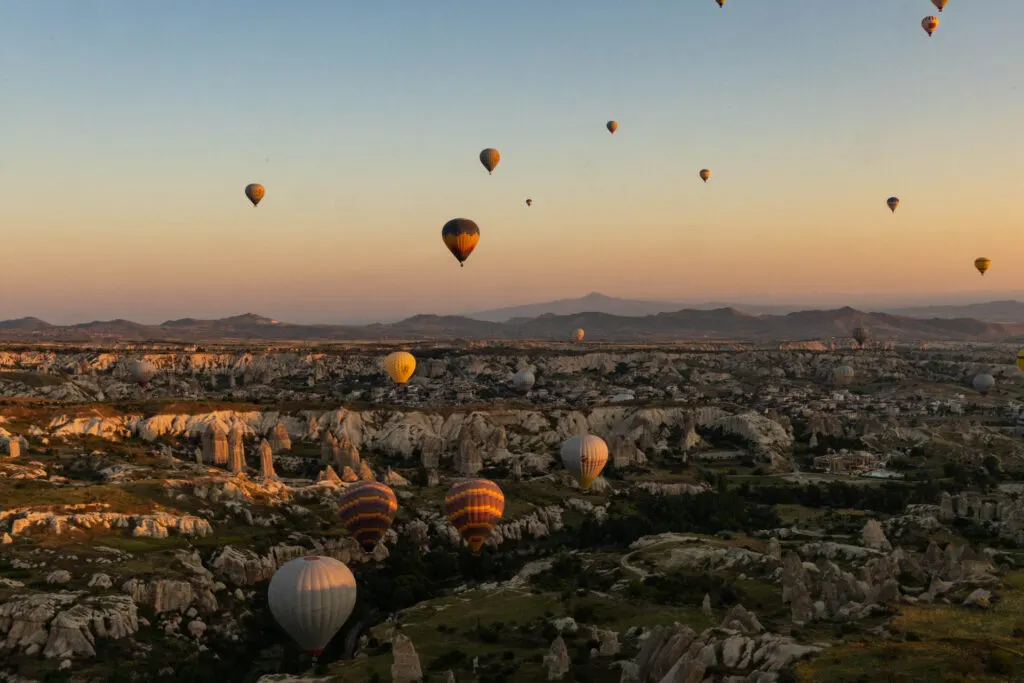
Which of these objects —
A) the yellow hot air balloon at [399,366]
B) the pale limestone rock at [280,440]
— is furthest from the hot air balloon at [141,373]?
the yellow hot air balloon at [399,366]

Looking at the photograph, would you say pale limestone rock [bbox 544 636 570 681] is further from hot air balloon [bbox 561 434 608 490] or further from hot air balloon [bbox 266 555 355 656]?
hot air balloon [bbox 561 434 608 490]

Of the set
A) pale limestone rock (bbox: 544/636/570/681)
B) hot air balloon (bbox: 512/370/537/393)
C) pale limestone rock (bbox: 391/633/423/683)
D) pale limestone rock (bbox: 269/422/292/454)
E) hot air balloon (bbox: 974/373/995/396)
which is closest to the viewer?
pale limestone rock (bbox: 544/636/570/681)


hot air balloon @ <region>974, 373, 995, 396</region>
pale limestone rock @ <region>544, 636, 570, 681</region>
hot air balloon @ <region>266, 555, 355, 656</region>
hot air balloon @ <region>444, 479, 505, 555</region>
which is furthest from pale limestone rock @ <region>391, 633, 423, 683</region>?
hot air balloon @ <region>974, 373, 995, 396</region>

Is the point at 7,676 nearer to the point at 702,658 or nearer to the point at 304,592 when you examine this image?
the point at 304,592

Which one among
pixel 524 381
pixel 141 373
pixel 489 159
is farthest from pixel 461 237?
pixel 141 373

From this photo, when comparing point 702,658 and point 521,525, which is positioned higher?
point 702,658

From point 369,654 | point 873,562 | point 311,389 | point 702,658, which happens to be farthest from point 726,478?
point 311,389

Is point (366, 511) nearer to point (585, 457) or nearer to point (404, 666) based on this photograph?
point (585, 457)
